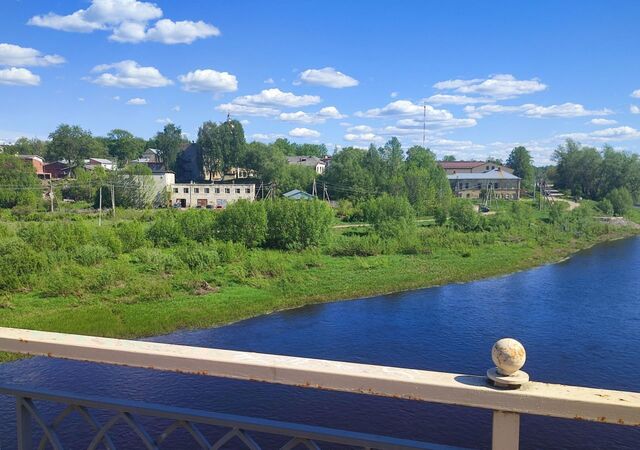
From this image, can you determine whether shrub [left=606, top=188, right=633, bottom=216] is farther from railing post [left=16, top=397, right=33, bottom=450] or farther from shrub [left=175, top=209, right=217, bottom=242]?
railing post [left=16, top=397, right=33, bottom=450]

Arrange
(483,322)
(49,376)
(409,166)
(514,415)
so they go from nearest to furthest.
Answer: (514,415)
(49,376)
(483,322)
(409,166)

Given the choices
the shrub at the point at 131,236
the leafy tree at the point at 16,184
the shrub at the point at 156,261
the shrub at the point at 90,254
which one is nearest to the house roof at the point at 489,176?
the leafy tree at the point at 16,184

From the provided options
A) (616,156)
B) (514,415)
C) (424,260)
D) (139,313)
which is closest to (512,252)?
(424,260)

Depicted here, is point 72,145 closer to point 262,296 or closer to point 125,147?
point 125,147

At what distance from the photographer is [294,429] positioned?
7.91 feet

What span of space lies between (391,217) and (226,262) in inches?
648

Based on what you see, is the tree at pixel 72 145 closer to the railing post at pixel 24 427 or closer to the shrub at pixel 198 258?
the shrub at pixel 198 258

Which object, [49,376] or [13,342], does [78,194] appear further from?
[13,342]

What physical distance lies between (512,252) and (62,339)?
34905 mm

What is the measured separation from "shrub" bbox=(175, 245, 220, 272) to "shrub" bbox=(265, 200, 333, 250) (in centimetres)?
609

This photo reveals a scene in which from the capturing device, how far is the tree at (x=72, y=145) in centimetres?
7612

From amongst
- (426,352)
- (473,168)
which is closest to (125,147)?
(473,168)

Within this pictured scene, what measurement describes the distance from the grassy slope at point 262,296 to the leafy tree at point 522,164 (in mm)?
61382

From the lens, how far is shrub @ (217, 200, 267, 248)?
104 ft
